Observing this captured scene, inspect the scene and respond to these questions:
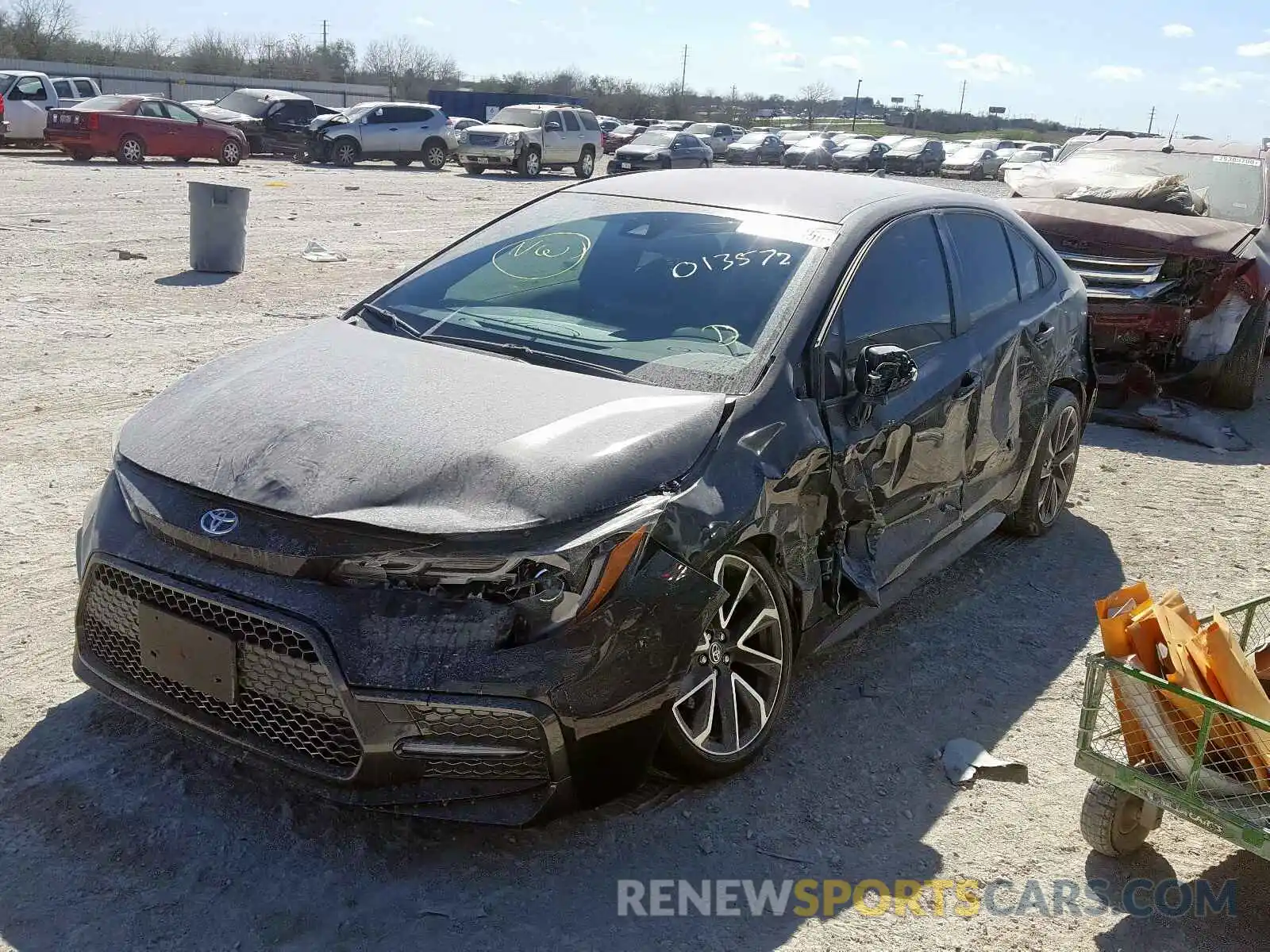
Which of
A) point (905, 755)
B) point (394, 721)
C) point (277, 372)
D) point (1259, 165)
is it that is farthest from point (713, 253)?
point (1259, 165)

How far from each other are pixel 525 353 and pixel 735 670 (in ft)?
4.02

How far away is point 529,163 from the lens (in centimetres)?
2897

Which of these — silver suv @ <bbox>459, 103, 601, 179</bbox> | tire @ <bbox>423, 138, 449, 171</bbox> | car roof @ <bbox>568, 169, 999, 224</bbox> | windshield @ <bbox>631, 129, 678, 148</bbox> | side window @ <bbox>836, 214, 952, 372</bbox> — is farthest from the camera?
windshield @ <bbox>631, 129, 678, 148</bbox>

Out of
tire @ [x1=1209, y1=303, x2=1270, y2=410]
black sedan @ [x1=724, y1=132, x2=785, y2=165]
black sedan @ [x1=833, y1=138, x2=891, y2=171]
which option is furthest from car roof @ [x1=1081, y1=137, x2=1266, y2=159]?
black sedan @ [x1=724, y1=132, x2=785, y2=165]

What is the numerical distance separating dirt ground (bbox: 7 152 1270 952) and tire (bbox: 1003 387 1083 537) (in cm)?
14

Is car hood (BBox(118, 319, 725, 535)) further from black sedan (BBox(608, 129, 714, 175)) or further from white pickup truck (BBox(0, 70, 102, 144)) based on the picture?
black sedan (BBox(608, 129, 714, 175))

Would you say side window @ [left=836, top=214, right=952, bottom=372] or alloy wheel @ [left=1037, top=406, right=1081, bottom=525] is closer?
side window @ [left=836, top=214, right=952, bottom=372]

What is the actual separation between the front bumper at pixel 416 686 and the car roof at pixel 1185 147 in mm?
9353

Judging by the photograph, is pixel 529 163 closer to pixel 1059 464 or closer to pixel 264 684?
pixel 1059 464

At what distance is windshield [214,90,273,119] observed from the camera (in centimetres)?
3014

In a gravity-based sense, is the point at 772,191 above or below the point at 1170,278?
above

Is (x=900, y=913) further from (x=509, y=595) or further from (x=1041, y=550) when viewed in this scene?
(x=1041, y=550)

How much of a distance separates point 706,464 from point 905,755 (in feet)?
4.17

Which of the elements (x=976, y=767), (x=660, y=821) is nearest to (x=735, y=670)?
(x=660, y=821)
